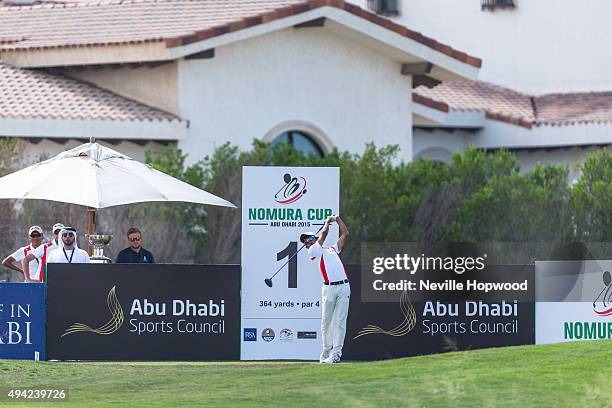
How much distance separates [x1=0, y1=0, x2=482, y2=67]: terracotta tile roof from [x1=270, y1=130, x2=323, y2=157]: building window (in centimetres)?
262

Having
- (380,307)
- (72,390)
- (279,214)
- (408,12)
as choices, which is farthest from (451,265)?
(408,12)

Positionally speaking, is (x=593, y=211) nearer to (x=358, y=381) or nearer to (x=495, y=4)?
(x=495, y=4)

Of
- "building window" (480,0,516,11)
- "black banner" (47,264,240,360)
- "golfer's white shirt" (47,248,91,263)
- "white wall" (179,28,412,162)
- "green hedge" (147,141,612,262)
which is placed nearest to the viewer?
"black banner" (47,264,240,360)

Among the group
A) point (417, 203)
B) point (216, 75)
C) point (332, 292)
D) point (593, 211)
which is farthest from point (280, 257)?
point (216, 75)

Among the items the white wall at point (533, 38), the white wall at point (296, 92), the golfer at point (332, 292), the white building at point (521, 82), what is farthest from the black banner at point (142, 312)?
A: the white wall at point (533, 38)

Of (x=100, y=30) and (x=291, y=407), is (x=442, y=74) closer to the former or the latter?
(x=100, y=30)

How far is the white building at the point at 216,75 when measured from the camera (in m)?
30.2

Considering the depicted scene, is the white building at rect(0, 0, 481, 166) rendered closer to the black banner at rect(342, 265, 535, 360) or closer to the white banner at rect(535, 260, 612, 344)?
the black banner at rect(342, 265, 535, 360)

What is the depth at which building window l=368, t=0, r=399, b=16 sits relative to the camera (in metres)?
44.9

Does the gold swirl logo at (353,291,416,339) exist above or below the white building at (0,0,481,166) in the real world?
below

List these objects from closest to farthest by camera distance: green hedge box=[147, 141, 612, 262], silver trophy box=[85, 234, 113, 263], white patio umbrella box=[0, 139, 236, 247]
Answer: white patio umbrella box=[0, 139, 236, 247] → silver trophy box=[85, 234, 113, 263] → green hedge box=[147, 141, 612, 262]

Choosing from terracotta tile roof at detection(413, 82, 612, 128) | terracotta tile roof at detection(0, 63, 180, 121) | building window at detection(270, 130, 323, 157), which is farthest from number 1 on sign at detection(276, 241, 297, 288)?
terracotta tile roof at detection(413, 82, 612, 128)

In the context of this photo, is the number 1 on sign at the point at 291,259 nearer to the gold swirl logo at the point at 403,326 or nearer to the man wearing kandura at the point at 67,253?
the gold swirl logo at the point at 403,326

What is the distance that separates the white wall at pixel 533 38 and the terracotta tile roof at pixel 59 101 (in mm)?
14220
